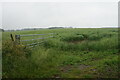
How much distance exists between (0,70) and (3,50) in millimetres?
1283

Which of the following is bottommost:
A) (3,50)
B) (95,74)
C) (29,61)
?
(95,74)

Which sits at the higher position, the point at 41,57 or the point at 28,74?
the point at 41,57

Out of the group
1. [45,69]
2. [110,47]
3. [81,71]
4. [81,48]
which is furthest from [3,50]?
[110,47]

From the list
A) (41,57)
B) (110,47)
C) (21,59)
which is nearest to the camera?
(21,59)

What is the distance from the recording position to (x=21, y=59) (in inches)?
230

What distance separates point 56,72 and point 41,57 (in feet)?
4.89

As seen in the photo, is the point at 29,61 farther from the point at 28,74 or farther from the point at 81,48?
the point at 81,48

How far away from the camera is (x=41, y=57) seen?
6484mm

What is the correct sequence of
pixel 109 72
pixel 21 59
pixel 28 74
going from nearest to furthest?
1. pixel 28 74
2. pixel 109 72
3. pixel 21 59

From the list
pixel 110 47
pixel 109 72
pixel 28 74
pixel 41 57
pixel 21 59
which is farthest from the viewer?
pixel 110 47

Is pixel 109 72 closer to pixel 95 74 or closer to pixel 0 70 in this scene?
pixel 95 74

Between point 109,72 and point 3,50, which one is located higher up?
point 3,50

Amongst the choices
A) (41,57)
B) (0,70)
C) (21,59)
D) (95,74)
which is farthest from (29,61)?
(95,74)

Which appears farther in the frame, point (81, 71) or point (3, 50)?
point (3, 50)
